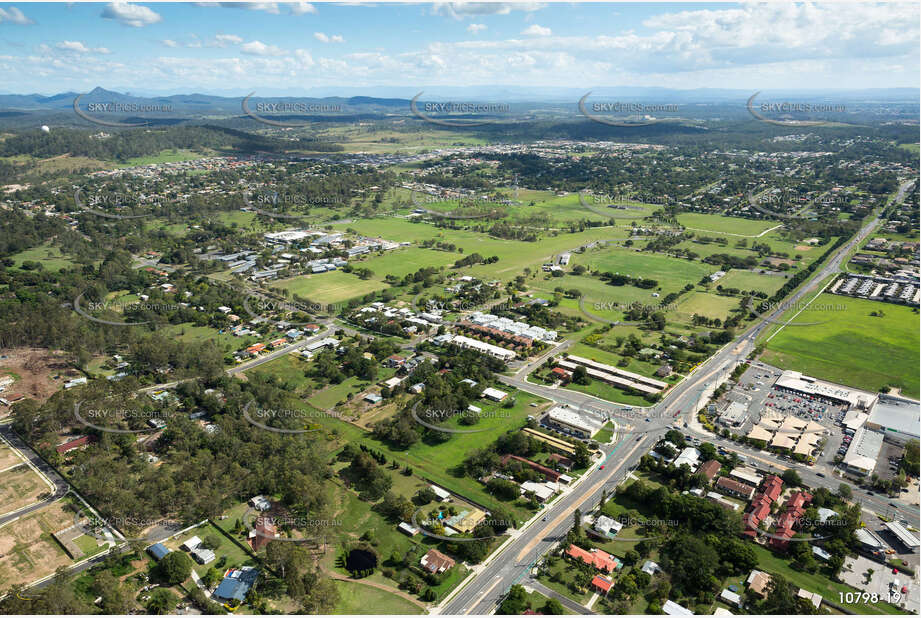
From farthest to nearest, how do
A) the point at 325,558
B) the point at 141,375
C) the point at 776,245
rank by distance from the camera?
the point at 776,245 < the point at 141,375 < the point at 325,558

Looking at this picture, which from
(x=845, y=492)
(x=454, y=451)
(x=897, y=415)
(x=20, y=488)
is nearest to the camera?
(x=845, y=492)

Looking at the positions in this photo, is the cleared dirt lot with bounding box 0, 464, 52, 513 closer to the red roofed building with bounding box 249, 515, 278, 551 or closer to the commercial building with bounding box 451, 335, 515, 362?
the red roofed building with bounding box 249, 515, 278, 551

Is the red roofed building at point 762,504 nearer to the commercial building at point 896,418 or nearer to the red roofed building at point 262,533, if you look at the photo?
the commercial building at point 896,418

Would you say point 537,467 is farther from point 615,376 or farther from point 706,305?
point 706,305

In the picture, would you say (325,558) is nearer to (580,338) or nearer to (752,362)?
(580,338)

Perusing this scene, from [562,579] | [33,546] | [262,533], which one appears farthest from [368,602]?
[33,546]

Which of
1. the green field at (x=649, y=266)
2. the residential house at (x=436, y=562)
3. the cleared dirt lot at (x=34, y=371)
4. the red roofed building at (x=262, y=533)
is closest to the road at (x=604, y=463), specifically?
the residential house at (x=436, y=562)

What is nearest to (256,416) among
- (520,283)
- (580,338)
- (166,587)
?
(166,587)
